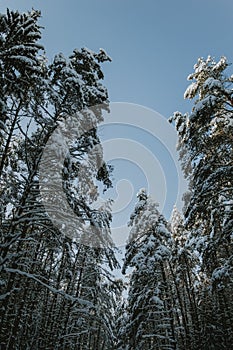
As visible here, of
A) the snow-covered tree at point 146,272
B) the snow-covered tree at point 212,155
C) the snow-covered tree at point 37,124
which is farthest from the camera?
the snow-covered tree at point 146,272

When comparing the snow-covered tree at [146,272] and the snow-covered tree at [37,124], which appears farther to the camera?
the snow-covered tree at [146,272]

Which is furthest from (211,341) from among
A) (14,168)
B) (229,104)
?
(14,168)

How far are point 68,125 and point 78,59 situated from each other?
2524 millimetres

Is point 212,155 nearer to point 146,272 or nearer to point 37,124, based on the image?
point 37,124

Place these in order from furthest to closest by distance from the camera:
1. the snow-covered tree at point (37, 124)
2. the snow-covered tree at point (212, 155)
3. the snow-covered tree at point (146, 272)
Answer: the snow-covered tree at point (146, 272) < the snow-covered tree at point (212, 155) < the snow-covered tree at point (37, 124)

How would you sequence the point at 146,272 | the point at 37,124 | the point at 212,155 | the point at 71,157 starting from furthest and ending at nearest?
the point at 146,272 < the point at 212,155 < the point at 37,124 < the point at 71,157

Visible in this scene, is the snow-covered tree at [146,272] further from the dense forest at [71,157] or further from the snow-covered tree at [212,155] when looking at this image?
the snow-covered tree at [212,155]

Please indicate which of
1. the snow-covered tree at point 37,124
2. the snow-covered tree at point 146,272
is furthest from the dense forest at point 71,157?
the snow-covered tree at point 146,272

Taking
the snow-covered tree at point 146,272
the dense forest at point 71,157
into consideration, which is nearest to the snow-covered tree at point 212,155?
the dense forest at point 71,157

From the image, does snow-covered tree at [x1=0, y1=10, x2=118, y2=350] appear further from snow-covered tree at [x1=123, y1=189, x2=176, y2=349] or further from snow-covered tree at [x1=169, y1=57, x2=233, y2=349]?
snow-covered tree at [x1=123, y1=189, x2=176, y2=349]

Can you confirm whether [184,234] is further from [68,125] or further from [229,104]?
[68,125]

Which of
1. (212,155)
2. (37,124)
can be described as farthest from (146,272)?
(37,124)

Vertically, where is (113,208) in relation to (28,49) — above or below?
above

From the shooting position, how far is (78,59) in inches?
359
